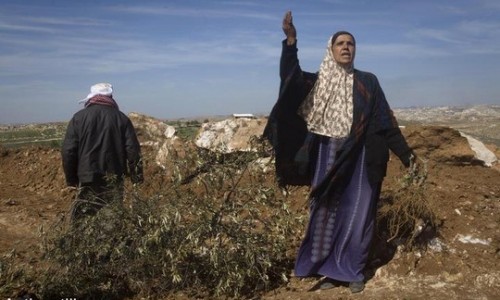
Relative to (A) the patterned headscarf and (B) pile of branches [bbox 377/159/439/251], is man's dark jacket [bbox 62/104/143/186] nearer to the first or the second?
(A) the patterned headscarf

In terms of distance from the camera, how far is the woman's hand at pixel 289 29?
3176mm

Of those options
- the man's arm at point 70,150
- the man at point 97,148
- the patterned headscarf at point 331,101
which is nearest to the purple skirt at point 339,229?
the patterned headscarf at point 331,101

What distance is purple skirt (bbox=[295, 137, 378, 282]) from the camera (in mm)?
3465

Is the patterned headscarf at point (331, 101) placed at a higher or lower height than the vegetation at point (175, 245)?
higher

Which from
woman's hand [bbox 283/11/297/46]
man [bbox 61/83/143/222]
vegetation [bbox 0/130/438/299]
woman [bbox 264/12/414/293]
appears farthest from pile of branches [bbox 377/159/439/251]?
man [bbox 61/83/143/222]

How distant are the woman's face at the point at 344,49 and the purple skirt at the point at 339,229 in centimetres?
59

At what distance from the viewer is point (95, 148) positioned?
4.09 meters

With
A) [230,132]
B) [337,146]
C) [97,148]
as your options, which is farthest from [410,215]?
[230,132]

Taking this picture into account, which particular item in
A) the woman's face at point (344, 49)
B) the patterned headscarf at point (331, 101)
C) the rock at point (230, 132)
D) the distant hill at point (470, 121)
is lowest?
the distant hill at point (470, 121)

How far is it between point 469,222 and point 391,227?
3.10 feet

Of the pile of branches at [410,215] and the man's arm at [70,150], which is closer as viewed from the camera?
the pile of branches at [410,215]

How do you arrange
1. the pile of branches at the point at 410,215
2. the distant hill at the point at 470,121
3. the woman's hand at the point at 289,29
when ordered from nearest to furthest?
1. the woman's hand at the point at 289,29
2. the pile of branches at the point at 410,215
3. the distant hill at the point at 470,121

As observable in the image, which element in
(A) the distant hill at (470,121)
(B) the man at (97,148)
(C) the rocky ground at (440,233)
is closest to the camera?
(C) the rocky ground at (440,233)

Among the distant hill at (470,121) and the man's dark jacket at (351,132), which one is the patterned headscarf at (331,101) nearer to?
the man's dark jacket at (351,132)
